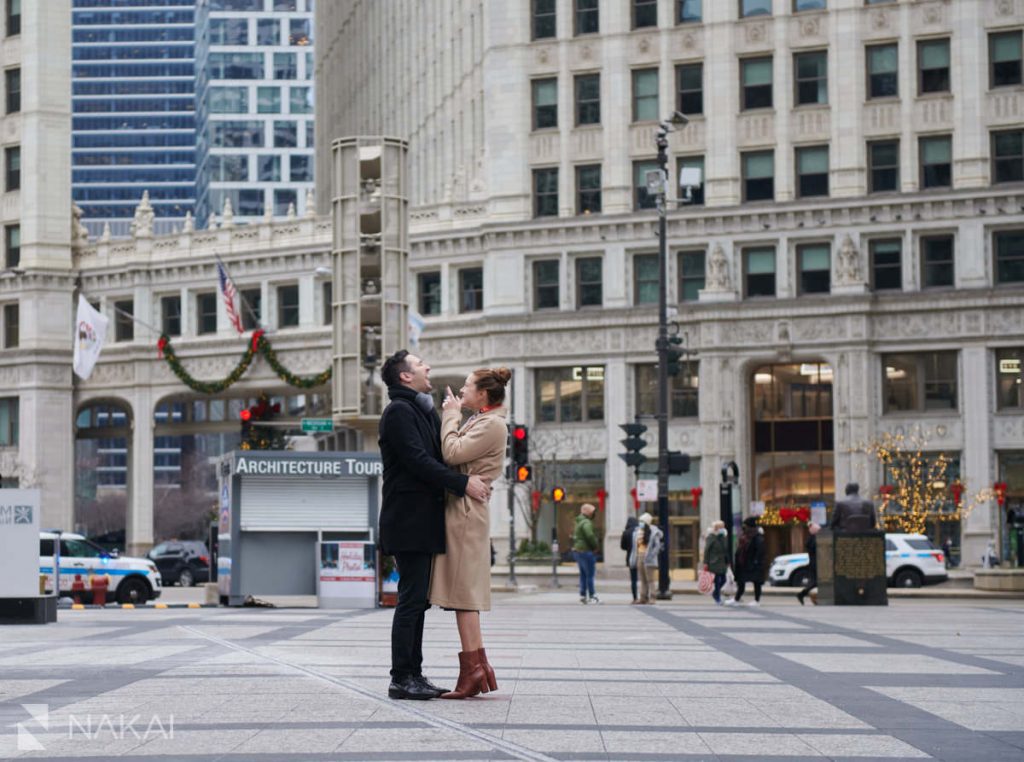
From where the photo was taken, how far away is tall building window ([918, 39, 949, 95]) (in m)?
58.1

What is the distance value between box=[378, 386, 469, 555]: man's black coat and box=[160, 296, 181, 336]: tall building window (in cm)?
6148

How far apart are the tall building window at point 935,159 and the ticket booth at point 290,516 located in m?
31.9

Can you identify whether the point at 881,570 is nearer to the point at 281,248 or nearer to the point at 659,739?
the point at 659,739

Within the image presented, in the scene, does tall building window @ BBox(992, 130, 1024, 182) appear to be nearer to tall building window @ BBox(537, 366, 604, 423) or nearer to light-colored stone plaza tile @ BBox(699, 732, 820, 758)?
tall building window @ BBox(537, 366, 604, 423)

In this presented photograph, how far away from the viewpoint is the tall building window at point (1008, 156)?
57.0m

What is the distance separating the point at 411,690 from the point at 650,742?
7.14 feet

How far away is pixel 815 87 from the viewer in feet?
195

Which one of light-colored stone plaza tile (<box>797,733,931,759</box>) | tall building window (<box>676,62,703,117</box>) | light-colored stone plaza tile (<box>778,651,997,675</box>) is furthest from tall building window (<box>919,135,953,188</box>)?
light-colored stone plaza tile (<box>797,733,931,759</box>)

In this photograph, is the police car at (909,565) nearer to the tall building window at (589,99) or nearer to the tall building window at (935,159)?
the tall building window at (935,159)

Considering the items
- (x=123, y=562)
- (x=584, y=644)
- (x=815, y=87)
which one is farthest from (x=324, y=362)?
(x=584, y=644)

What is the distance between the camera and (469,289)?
210 ft

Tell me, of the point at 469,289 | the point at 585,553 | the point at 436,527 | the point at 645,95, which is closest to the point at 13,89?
the point at 469,289

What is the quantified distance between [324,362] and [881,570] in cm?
3799

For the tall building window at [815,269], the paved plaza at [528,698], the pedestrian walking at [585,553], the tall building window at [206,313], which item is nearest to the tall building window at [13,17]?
the tall building window at [206,313]
